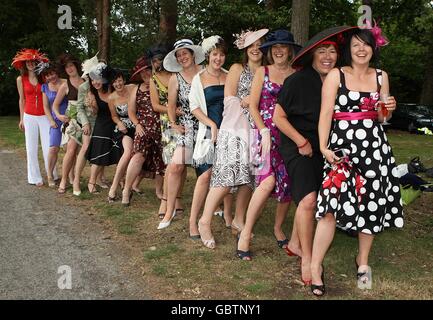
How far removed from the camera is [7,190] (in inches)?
291

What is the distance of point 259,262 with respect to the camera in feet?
15.0

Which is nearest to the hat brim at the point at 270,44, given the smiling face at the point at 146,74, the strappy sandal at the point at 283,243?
the strappy sandal at the point at 283,243

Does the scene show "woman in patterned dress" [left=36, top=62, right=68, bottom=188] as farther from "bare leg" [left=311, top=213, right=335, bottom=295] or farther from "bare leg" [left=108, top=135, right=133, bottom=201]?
"bare leg" [left=311, top=213, right=335, bottom=295]

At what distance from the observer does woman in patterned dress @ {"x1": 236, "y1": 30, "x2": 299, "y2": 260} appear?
14.7 feet

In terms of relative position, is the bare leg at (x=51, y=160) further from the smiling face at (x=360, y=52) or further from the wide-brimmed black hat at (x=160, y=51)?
the smiling face at (x=360, y=52)

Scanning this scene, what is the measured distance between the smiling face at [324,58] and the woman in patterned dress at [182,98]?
1615mm

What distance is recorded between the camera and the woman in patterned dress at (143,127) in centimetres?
627

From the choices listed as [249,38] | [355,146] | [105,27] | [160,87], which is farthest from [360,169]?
[105,27]

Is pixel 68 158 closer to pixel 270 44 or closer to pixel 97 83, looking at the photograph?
pixel 97 83

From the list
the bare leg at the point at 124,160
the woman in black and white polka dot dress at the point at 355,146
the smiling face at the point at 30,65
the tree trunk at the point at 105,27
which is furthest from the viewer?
the tree trunk at the point at 105,27

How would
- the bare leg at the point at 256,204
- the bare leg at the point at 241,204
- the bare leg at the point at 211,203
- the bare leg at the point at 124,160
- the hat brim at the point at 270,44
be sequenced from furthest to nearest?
the bare leg at the point at 124,160, the bare leg at the point at 241,204, the bare leg at the point at 211,203, the bare leg at the point at 256,204, the hat brim at the point at 270,44

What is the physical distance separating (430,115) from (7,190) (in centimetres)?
1756
